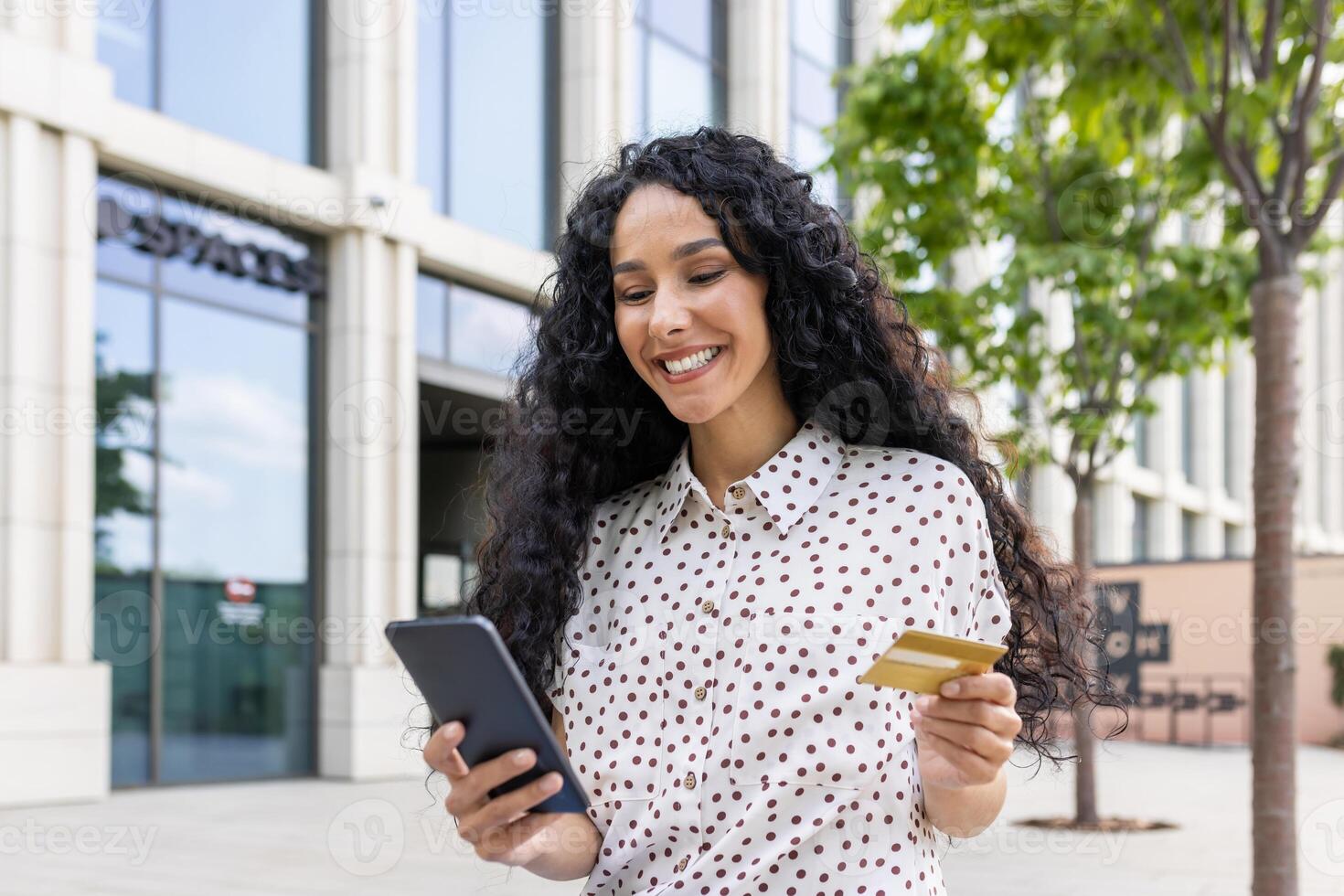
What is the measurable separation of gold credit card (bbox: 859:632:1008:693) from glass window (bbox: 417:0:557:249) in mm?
13728

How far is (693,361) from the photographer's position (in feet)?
6.68

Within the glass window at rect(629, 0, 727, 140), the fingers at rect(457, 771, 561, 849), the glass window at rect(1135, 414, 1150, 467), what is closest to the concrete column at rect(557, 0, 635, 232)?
the glass window at rect(629, 0, 727, 140)

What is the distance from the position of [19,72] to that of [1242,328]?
8.98 metres

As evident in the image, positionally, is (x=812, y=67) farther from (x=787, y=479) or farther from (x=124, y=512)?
(x=787, y=479)

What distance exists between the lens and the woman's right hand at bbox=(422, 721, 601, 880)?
1712 millimetres

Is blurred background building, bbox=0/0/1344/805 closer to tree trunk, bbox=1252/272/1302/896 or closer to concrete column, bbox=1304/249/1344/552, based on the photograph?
tree trunk, bbox=1252/272/1302/896

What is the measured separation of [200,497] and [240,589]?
0.93 meters

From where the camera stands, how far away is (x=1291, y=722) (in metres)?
5.35

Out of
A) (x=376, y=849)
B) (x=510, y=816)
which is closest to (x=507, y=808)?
(x=510, y=816)

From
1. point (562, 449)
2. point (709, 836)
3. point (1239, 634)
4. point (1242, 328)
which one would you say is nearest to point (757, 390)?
point (562, 449)

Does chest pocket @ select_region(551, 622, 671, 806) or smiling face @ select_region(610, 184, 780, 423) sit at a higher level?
smiling face @ select_region(610, 184, 780, 423)

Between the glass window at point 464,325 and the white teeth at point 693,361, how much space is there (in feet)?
40.9

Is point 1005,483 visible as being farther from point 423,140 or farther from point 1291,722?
point 423,140

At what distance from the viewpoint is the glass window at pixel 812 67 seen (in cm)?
2097
